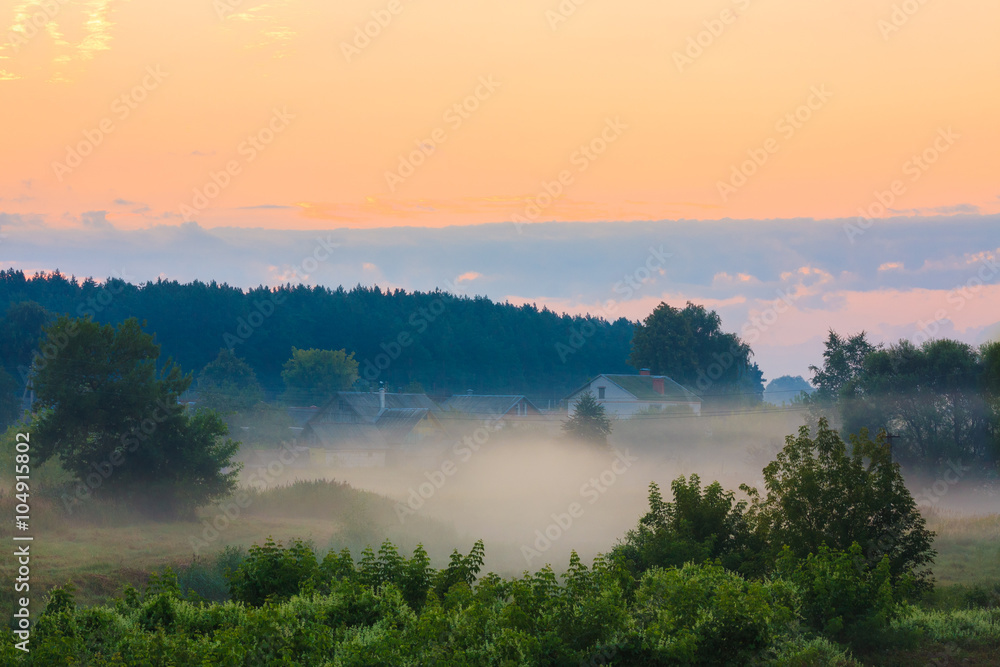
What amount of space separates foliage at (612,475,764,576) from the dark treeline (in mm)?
115437

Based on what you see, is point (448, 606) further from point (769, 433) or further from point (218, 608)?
point (769, 433)

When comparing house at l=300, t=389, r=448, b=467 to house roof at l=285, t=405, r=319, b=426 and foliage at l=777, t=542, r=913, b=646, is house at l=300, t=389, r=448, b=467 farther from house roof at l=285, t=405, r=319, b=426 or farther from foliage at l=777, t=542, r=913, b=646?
foliage at l=777, t=542, r=913, b=646

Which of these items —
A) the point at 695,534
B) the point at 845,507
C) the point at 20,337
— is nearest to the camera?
the point at 845,507

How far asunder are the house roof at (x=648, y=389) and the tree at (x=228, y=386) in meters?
37.6

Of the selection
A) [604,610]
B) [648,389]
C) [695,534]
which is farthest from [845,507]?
[648,389]

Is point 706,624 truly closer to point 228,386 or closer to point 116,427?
point 116,427

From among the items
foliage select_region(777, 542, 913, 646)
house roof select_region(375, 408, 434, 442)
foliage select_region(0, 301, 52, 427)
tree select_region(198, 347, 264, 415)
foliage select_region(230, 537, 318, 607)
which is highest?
foliage select_region(0, 301, 52, 427)

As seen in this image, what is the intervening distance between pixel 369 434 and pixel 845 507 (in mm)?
68162

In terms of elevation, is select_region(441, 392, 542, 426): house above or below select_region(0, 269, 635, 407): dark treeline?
below

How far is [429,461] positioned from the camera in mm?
86000

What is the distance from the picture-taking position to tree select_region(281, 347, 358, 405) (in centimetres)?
12738

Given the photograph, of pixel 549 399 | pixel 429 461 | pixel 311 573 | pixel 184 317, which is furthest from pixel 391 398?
pixel 311 573

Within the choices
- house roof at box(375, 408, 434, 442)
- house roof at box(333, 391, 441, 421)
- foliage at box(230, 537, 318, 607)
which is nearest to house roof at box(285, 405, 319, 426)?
house roof at box(333, 391, 441, 421)

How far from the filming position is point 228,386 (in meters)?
108
